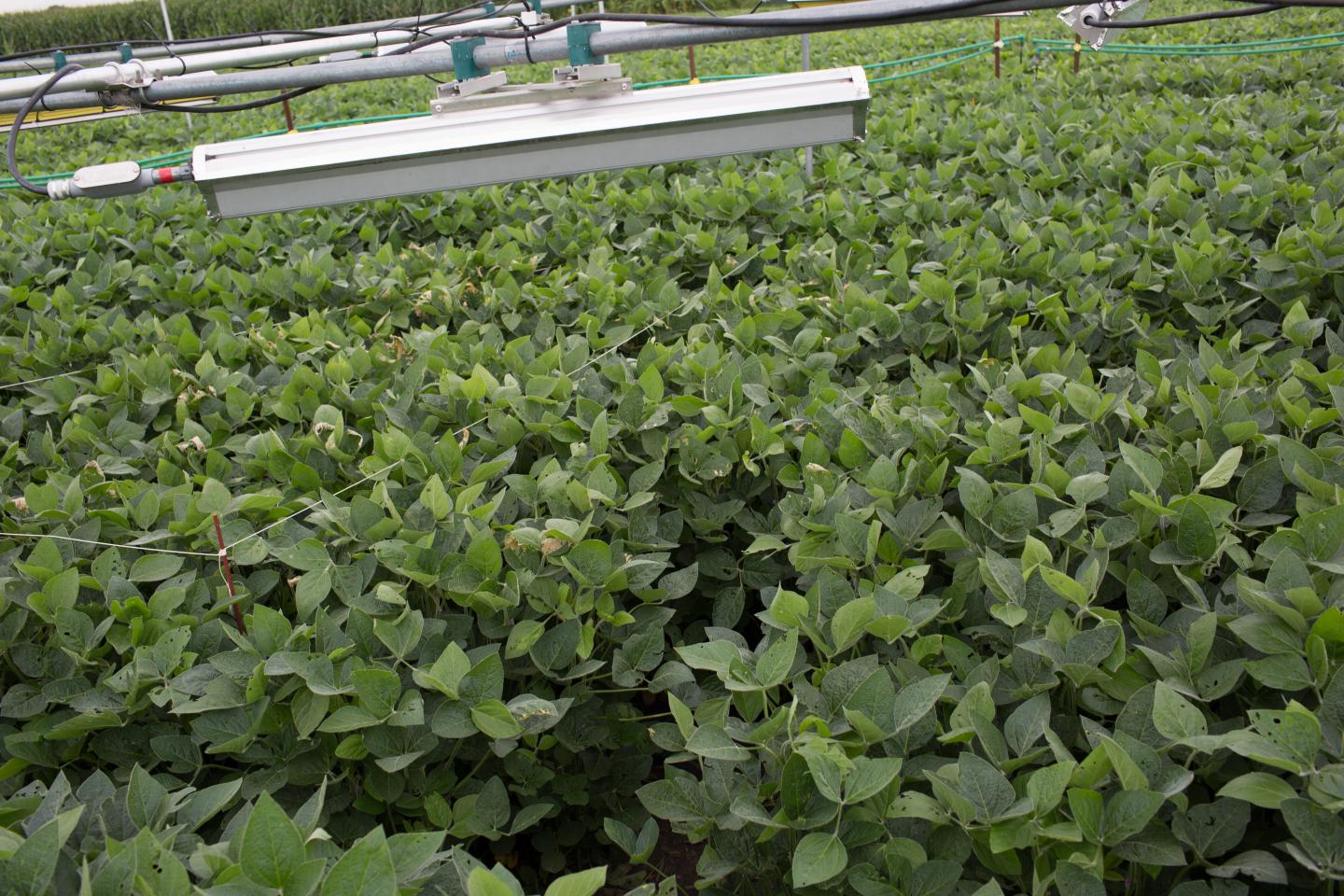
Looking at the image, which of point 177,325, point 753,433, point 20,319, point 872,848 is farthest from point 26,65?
point 872,848

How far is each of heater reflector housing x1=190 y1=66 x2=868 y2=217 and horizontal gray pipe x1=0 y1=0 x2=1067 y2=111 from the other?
0.16m

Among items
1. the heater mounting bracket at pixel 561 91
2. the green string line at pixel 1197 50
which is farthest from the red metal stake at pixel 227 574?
the green string line at pixel 1197 50

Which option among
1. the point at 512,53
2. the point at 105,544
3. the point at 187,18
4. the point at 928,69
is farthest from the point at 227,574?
the point at 187,18

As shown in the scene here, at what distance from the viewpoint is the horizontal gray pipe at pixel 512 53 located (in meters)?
2.33

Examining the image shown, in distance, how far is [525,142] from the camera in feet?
7.86

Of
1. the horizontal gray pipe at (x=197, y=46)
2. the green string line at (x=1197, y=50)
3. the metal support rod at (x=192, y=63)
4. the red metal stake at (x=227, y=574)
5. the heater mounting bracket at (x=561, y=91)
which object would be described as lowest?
the red metal stake at (x=227, y=574)

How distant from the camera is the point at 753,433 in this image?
228 centimetres

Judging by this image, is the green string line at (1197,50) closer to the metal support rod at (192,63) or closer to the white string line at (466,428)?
the metal support rod at (192,63)

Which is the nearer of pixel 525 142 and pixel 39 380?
pixel 525 142

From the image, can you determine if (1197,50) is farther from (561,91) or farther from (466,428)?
(466,428)

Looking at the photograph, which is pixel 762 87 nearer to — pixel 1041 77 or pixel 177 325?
pixel 177 325

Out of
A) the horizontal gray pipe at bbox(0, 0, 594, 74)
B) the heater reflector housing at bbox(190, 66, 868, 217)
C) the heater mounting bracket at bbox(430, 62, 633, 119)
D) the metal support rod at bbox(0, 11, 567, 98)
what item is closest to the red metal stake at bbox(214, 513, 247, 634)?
the heater reflector housing at bbox(190, 66, 868, 217)

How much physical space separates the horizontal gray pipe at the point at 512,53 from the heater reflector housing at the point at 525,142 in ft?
0.53

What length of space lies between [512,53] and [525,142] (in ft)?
1.52
